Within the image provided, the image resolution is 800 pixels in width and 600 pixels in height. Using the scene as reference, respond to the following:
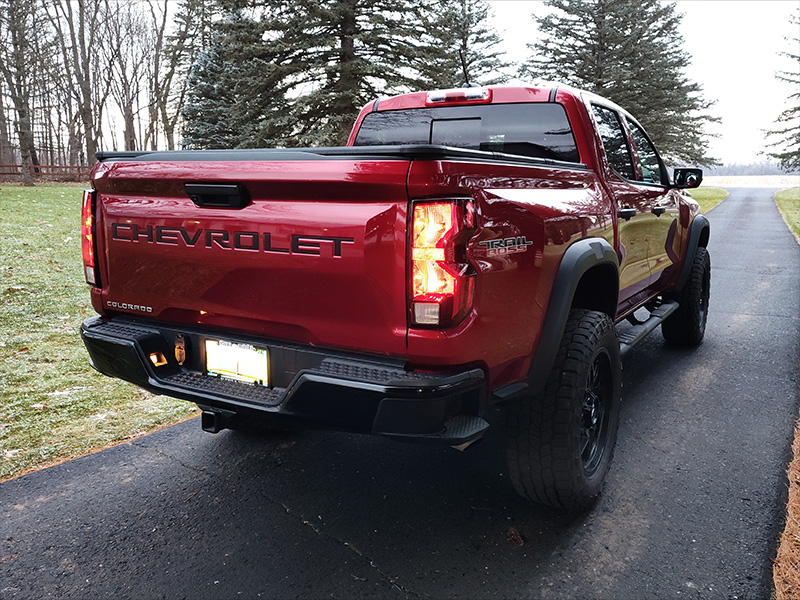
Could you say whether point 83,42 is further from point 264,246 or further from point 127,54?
point 264,246

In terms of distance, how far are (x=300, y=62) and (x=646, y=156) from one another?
15786mm

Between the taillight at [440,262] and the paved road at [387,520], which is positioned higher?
the taillight at [440,262]

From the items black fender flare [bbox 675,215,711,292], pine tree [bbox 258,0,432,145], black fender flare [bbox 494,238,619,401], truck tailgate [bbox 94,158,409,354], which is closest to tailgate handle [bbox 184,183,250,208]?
truck tailgate [bbox 94,158,409,354]

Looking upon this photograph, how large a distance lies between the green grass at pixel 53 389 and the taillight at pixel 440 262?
2.52 m

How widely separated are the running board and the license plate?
1.91 m

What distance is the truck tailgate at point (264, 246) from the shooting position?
210 cm

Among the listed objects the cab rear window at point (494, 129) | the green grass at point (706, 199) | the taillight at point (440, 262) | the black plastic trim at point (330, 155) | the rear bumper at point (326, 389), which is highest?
the cab rear window at point (494, 129)

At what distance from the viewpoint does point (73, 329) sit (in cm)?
591

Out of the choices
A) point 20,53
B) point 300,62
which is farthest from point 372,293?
point 20,53

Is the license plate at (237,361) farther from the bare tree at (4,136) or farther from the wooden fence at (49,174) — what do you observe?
the bare tree at (4,136)

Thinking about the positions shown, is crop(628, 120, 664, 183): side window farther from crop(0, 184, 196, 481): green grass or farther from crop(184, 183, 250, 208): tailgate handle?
crop(0, 184, 196, 481): green grass

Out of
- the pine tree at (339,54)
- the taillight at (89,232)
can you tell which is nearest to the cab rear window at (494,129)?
the taillight at (89,232)

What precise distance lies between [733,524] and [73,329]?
5760 millimetres

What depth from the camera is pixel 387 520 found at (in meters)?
2.76
